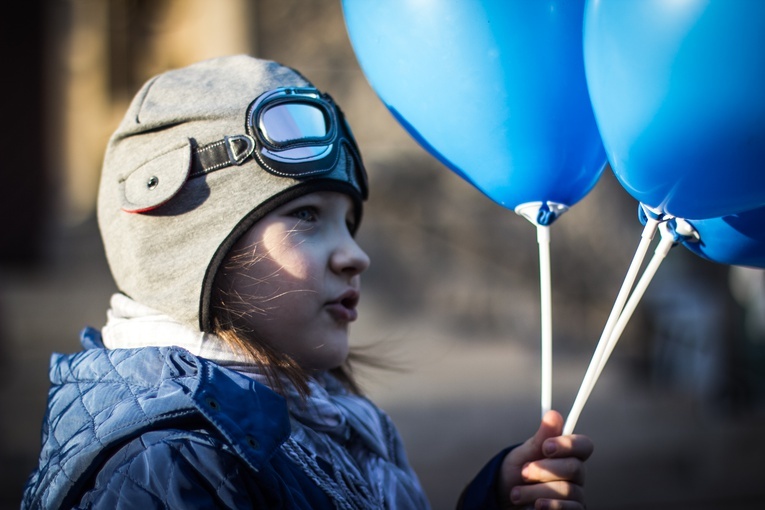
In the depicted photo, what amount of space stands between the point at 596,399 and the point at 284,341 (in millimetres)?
4589

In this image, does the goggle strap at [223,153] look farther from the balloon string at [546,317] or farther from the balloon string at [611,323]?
the balloon string at [611,323]

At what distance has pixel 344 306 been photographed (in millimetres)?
1693

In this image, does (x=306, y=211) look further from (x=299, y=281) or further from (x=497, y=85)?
(x=497, y=85)

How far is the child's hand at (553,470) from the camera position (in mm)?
1497

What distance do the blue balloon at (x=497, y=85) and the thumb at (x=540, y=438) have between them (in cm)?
42

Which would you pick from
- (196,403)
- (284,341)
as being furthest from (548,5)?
(196,403)

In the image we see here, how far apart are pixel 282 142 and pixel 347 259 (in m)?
0.27

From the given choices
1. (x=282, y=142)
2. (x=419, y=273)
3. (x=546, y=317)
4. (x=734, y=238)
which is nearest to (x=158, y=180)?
Result: (x=282, y=142)

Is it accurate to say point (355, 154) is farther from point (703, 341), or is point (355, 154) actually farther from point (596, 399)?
point (703, 341)

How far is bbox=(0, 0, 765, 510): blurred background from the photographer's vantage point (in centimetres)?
545

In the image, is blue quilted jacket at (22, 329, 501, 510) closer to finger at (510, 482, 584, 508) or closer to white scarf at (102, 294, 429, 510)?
white scarf at (102, 294, 429, 510)

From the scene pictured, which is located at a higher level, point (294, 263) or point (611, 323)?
point (294, 263)

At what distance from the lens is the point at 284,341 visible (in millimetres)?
1620

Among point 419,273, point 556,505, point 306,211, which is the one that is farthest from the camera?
point 419,273
